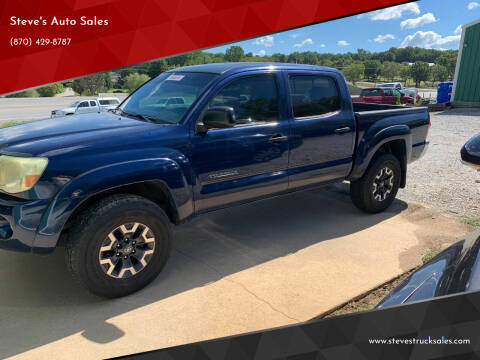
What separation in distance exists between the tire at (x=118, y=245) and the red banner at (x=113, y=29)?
306 centimetres

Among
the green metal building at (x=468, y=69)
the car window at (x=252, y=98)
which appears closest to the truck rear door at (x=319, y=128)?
the car window at (x=252, y=98)

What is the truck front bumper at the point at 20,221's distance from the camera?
2.70 metres

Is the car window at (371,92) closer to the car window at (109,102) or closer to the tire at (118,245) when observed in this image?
the car window at (109,102)

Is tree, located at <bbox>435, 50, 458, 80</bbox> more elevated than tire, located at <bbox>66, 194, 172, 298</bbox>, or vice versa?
tree, located at <bbox>435, 50, 458, 80</bbox>

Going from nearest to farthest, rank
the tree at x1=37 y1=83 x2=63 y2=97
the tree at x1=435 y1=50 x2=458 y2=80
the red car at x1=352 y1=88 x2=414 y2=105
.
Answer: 1. the tree at x1=435 y1=50 x2=458 y2=80
2. the red car at x1=352 y1=88 x2=414 y2=105
3. the tree at x1=37 y1=83 x2=63 y2=97

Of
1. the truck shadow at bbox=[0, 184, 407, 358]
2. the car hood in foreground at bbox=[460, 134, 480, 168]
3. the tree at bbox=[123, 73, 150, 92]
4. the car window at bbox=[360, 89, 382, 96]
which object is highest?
the tree at bbox=[123, 73, 150, 92]

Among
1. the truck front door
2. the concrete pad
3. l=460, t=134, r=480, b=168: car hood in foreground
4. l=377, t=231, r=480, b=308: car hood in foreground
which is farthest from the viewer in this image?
the truck front door

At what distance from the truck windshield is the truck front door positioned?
0.71 ft

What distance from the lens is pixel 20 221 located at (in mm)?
2707

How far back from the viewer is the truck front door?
3451mm

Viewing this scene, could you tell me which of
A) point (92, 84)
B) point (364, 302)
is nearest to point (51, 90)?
point (92, 84)

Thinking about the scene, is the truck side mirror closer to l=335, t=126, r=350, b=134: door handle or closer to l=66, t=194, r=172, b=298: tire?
l=66, t=194, r=172, b=298: tire

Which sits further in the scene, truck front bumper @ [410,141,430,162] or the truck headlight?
truck front bumper @ [410,141,430,162]

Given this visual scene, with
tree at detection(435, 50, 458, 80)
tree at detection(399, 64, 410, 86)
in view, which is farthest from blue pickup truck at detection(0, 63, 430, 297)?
tree at detection(399, 64, 410, 86)
